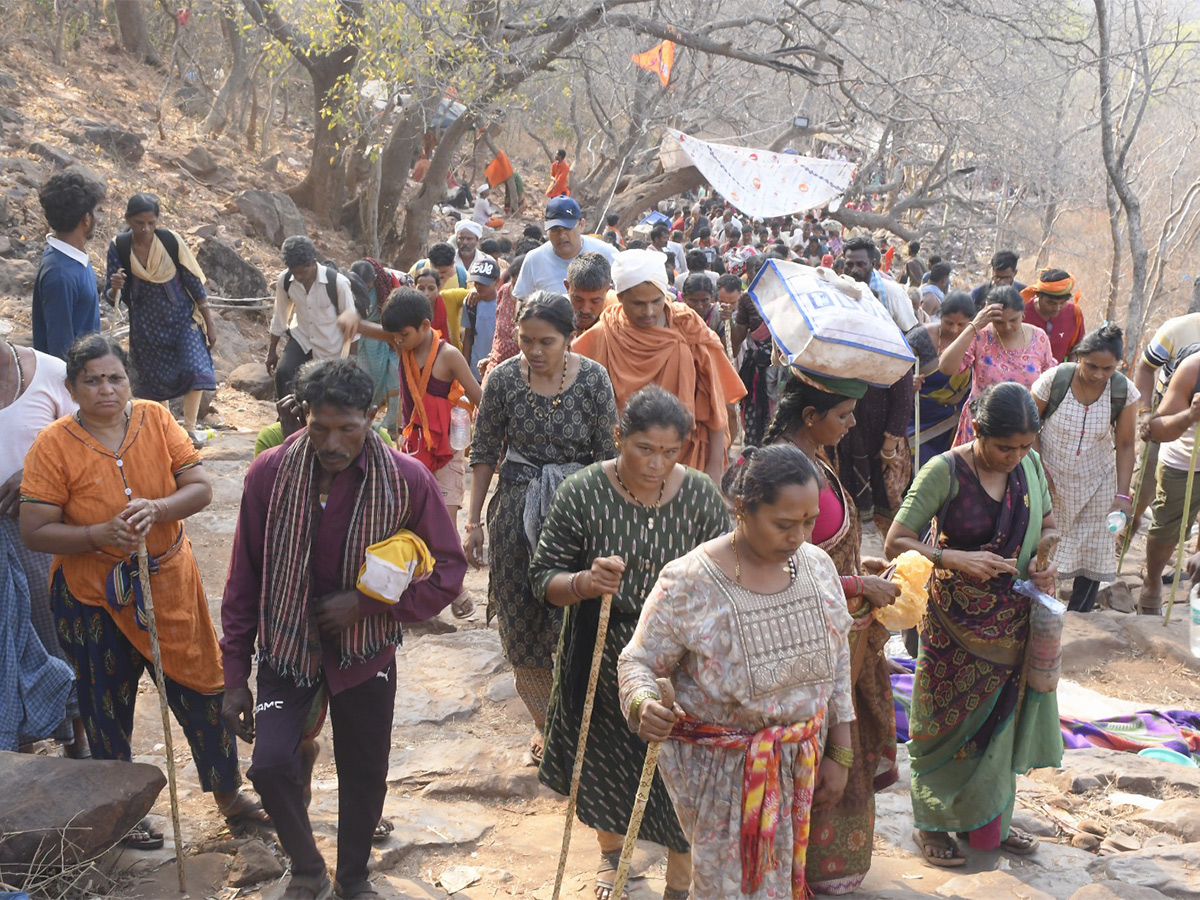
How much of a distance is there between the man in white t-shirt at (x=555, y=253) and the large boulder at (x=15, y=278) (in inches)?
269

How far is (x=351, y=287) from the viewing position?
8.10 meters

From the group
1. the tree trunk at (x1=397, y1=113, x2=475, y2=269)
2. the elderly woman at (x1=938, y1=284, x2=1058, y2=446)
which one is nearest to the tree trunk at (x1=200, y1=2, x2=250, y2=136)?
the tree trunk at (x1=397, y1=113, x2=475, y2=269)

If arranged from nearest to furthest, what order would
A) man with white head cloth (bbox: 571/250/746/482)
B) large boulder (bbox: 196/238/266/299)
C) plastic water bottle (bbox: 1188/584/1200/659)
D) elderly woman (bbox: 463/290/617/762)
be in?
elderly woman (bbox: 463/290/617/762) < plastic water bottle (bbox: 1188/584/1200/659) < man with white head cloth (bbox: 571/250/746/482) < large boulder (bbox: 196/238/266/299)

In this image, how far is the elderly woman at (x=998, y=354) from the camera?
21.1 ft

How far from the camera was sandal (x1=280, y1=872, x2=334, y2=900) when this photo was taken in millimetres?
3328

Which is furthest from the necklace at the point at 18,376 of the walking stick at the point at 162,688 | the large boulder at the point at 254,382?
the large boulder at the point at 254,382

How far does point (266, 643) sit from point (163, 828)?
1.24 meters

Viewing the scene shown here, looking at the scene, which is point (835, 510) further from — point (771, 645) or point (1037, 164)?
point (1037, 164)

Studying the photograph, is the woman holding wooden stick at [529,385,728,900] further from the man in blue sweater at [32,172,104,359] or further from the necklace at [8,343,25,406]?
the man in blue sweater at [32,172,104,359]

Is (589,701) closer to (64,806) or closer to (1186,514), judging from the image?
(64,806)

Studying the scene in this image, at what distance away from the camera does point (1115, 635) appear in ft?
20.9

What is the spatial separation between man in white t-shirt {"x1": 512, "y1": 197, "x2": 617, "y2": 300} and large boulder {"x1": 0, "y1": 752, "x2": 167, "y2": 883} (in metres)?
3.42

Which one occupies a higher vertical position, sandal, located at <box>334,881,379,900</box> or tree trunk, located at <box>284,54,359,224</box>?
tree trunk, located at <box>284,54,359,224</box>

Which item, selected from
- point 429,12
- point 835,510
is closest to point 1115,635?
point 835,510
